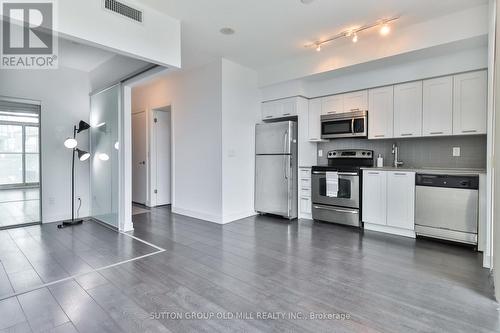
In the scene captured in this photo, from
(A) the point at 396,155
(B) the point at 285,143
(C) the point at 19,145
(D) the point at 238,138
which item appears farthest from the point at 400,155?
(C) the point at 19,145

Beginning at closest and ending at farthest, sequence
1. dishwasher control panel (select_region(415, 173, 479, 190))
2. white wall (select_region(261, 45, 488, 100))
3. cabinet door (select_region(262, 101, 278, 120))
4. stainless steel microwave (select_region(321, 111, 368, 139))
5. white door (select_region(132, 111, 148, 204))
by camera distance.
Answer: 1. dishwasher control panel (select_region(415, 173, 479, 190))
2. white wall (select_region(261, 45, 488, 100))
3. stainless steel microwave (select_region(321, 111, 368, 139))
4. cabinet door (select_region(262, 101, 278, 120))
5. white door (select_region(132, 111, 148, 204))

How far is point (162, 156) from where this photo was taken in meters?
6.12

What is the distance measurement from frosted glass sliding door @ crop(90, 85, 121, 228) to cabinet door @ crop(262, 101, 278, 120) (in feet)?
8.43

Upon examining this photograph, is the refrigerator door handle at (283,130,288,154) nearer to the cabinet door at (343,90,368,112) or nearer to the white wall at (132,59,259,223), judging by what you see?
the white wall at (132,59,259,223)

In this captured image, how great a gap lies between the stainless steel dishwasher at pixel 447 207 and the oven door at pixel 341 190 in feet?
2.73

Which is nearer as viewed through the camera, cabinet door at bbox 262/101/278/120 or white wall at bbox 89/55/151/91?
white wall at bbox 89/55/151/91

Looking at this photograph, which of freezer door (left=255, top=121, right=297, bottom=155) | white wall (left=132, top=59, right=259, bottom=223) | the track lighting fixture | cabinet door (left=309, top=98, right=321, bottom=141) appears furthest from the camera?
cabinet door (left=309, top=98, right=321, bottom=141)

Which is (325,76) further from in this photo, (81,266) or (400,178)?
(81,266)

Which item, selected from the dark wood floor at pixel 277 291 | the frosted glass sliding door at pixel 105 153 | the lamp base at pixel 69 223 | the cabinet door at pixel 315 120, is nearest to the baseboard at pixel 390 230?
the dark wood floor at pixel 277 291

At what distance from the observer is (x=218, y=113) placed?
4465 millimetres

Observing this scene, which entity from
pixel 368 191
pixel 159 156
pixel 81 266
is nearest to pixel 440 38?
pixel 368 191

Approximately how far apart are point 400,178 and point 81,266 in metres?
4.07

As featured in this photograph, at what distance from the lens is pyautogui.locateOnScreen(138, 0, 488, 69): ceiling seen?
285cm

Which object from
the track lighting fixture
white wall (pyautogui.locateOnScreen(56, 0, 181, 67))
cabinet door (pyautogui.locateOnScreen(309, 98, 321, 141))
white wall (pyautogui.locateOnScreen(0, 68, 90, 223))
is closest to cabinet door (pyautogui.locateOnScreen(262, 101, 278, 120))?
cabinet door (pyautogui.locateOnScreen(309, 98, 321, 141))
